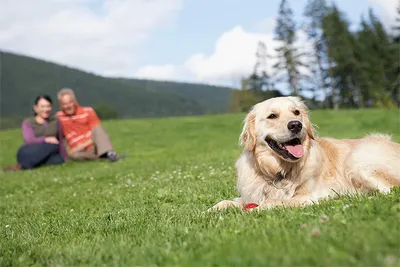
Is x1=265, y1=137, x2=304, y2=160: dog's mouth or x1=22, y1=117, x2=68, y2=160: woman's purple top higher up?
x1=265, y1=137, x2=304, y2=160: dog's mouth

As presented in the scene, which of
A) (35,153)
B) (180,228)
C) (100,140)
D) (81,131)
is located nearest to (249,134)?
(180,228)

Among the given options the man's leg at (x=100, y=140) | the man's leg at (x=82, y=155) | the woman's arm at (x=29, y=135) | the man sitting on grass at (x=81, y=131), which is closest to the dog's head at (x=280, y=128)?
the man's leg at (x=100, y=140)

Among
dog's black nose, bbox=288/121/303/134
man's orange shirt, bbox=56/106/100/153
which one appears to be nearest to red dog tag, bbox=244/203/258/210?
dog's black nose, bbox=288/121/303/134

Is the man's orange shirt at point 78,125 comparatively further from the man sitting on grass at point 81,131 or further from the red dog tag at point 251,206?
the red dog tag at point 251,206

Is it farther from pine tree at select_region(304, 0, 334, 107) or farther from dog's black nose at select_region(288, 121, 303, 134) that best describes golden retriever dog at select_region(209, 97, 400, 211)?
pine tree at select_region(304, 0, 334, 107)

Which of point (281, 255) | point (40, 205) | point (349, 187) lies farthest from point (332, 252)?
point (40, 205)

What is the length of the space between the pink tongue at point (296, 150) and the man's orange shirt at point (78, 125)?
47.3 feet

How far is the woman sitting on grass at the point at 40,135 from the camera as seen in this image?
19.3 meters

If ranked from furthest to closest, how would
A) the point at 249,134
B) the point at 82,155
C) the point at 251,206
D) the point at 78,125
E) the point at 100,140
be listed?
the point at 82,155 → the point at 100,140 → the point at 78,125 → the point at 249,134 → the point at 251,206

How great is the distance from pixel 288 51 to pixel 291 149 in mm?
69125

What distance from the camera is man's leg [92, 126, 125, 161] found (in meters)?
19.9

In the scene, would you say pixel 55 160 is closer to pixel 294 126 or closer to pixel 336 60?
pixel 294 126

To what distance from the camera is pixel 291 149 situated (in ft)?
22.7

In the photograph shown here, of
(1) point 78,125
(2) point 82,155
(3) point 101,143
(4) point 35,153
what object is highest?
(1) point 78,125
